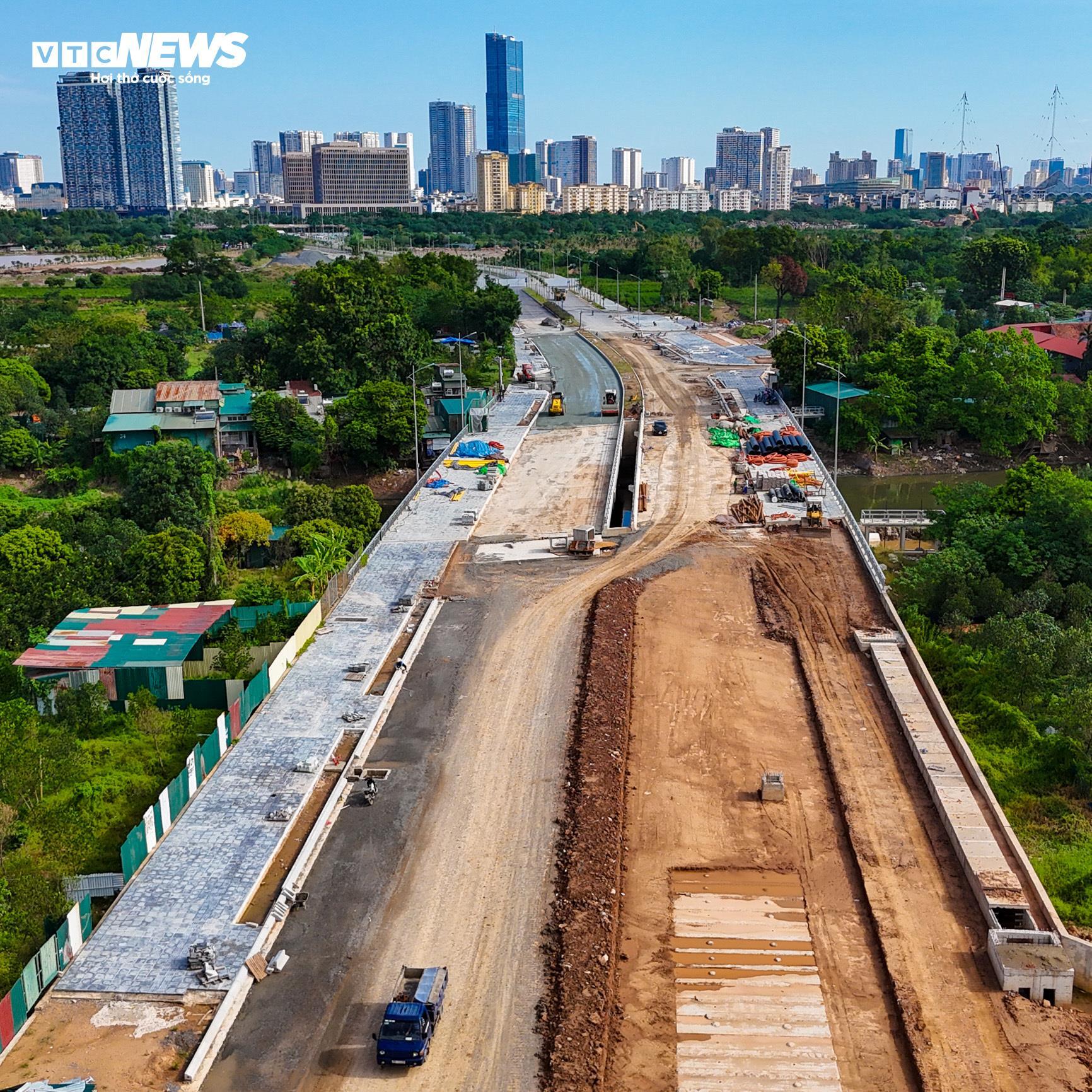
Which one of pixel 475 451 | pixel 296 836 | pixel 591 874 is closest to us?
pixel 591 874

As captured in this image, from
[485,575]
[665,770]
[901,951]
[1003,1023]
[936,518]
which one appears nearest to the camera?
[1003,1023]

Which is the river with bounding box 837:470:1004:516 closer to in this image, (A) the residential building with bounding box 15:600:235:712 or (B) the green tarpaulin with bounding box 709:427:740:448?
(B) the green tarpaulin with bounding box 709:427:740:448

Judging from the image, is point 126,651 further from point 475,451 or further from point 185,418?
point 185,418

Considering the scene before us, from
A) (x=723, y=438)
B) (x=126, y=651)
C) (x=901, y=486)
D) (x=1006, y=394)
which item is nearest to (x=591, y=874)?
(x=126, y=651)

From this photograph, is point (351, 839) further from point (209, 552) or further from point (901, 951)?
point (209, 552)

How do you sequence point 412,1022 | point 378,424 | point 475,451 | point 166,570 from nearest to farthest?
point 412,1022 → point 166,570 → point 475,451 → point 378,424

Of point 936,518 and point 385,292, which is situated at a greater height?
point 385,292

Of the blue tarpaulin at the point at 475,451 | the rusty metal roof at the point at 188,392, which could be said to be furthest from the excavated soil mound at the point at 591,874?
the rusty metal roof at the point at 188,392

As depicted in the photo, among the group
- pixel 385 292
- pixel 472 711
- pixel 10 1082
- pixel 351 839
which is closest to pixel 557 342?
pixel 385 292
